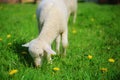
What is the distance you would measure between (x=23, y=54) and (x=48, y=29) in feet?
2.31

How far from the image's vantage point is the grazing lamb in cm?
313

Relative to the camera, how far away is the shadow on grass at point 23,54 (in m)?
3.56

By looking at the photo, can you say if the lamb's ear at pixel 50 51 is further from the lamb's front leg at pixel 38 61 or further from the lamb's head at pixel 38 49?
the lamb's front leg at pixel 38 61

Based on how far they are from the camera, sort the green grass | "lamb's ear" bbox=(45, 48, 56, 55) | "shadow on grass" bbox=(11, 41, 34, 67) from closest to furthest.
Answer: "lamb's ear" bbox=(45, 48, 56, 55)
the green grass
"shadow on grass" bbox=(11, 41, 34, 67)

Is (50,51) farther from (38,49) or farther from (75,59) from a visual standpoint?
(75,59)

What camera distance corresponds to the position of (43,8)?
3.97 m

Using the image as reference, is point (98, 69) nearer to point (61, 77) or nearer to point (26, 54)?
point (61, 77)

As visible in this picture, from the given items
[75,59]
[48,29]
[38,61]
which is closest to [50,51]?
[38,61]

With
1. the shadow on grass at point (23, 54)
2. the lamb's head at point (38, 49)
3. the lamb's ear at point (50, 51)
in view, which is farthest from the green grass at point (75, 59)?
the lamb's ear at point (50, 51)

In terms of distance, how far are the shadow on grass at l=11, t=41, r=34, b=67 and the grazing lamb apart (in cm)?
29

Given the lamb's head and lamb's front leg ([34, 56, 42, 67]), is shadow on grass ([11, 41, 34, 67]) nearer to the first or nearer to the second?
lamb's front leg ([34, 56, 42, 67])

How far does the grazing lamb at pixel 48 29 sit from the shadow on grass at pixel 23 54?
0.29 metres

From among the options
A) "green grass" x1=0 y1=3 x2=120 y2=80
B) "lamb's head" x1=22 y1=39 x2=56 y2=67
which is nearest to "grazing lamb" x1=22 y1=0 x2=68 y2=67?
"lamb's head" x1=22 y1=39 x2=56 y2=67

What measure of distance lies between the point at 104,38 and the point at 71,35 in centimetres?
78
